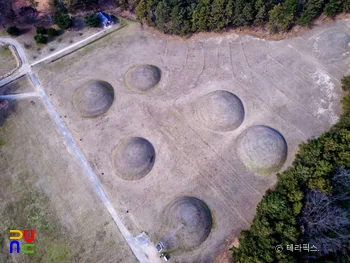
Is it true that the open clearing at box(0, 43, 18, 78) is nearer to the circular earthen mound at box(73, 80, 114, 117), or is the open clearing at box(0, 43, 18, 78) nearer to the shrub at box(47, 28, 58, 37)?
the shrub at box(47, 28, 58, 37)

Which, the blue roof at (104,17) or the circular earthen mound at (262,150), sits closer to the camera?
the circular earthen mound at (262,150)

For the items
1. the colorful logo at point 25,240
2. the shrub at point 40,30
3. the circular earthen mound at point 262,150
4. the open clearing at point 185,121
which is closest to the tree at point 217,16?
the open clearing at point 185,121

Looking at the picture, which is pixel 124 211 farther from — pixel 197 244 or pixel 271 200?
pixel 271 200

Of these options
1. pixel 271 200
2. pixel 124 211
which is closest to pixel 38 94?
pixel 124 211

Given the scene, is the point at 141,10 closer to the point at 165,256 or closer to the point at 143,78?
the point at 143,78

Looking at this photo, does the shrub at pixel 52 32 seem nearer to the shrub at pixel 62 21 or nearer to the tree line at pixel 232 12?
the shrub at pixel 62 21

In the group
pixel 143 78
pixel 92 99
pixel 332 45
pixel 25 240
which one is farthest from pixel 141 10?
pixel 25 240
